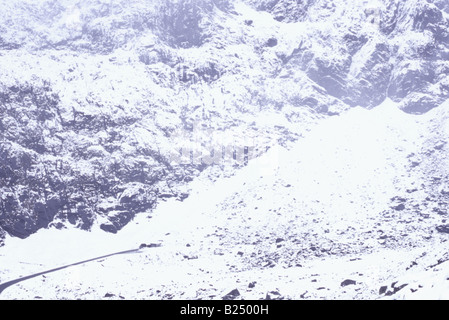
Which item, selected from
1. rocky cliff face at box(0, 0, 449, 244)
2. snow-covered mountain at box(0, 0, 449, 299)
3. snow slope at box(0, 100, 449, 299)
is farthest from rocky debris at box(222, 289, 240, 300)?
rocky cliff face at box(0, 0, 449, 244)

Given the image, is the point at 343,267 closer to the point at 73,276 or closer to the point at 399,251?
the point at 399,251

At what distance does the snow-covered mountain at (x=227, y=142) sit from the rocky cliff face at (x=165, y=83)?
37 cm

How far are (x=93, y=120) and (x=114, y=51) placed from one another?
23.9 m

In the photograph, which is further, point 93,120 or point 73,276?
point 93,120

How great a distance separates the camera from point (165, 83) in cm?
9962

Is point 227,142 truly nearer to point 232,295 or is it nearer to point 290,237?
point 290,237

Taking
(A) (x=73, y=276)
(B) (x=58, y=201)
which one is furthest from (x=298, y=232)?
(B) (x=58, y=201)

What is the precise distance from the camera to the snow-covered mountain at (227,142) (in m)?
59.0

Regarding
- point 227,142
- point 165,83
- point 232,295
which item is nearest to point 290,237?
point 232,295

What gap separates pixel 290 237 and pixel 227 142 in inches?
1262

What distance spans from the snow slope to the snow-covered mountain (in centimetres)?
33

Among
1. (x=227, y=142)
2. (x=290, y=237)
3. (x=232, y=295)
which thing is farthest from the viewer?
(x=227, y=142)

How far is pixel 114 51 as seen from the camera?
343 ft

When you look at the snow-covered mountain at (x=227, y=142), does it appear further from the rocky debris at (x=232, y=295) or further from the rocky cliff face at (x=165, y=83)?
the rocky debris at (x=232, y=295)
